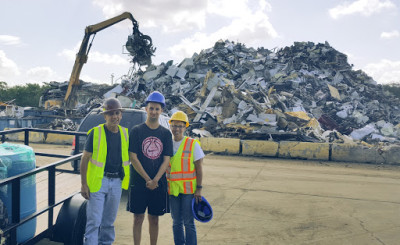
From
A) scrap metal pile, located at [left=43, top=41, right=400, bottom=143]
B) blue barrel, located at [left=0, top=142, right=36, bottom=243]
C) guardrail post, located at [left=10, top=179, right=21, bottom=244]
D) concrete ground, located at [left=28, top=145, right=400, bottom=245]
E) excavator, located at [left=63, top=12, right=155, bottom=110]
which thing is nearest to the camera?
guardrail post, located at [left=10, top=179, right=21, bottom=244]

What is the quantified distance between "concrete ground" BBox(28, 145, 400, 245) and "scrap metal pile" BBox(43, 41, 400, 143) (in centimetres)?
430

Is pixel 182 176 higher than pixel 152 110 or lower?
lower

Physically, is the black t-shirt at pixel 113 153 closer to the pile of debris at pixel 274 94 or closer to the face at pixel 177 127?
the face at pixel 177 127

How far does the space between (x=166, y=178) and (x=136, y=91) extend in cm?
1851

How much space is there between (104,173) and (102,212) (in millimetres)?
418

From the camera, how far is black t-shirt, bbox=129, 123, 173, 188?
3621mm

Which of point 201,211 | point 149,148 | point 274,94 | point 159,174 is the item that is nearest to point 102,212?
point 159,174

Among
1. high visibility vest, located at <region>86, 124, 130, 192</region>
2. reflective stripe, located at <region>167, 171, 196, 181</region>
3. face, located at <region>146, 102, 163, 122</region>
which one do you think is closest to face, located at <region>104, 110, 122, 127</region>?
high visibility vest, located at <region>86, 124, 130, 192</region>

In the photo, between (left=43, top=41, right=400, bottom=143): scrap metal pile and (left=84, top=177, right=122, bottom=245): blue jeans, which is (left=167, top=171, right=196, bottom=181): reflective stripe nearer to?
(left=84, top=177, right=122, bottom=245): blue jeans

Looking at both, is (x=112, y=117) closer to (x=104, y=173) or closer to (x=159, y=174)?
(x=104, y=173)

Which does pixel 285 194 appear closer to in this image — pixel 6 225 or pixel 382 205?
pixel 382 205

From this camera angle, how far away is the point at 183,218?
3703 millimetres

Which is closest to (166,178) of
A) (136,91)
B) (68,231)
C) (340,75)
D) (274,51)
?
(68,231)

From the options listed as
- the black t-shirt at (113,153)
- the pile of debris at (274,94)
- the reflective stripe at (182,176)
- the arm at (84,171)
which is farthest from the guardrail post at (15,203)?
the pile of debris at (274,94)
